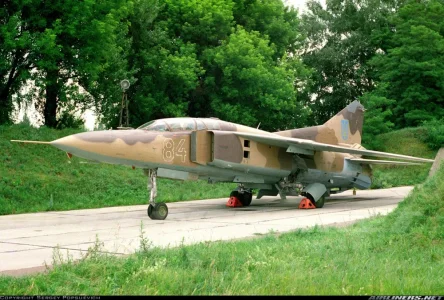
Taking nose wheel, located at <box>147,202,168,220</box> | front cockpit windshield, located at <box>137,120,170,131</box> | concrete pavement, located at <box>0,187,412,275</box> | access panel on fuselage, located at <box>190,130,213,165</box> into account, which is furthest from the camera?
access panel on fuselage, located at <box>190,130,213,165</box>

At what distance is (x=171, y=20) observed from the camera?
35344 millimetres

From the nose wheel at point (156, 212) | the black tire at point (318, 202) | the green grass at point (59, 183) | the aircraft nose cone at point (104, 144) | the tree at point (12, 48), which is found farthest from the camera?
the tree at point (12, 48)

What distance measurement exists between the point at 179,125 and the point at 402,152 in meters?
24.1

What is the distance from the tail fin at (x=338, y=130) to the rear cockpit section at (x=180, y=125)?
396 cm

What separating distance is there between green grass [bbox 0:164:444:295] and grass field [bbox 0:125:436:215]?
1108 cm

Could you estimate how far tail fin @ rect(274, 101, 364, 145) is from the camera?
19.5m

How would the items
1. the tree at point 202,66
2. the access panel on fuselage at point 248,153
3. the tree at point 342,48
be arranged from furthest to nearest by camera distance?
Result: the tree at point 342,48, the tree at point 202,66, the access panel on fuselage at point 248,153

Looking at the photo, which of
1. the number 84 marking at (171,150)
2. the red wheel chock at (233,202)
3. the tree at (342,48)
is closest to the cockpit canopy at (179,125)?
the number 84 marking at (171,150)

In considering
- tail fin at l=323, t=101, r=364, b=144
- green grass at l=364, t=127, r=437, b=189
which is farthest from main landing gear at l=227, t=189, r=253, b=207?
green grass at l=364, t=127, r=437, b=189

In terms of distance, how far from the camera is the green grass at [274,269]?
5719mm

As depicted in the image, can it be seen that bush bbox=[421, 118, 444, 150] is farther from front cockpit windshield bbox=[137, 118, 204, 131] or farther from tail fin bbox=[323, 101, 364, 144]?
front cockpit windshield bbox=[137, 118, 204, 131]

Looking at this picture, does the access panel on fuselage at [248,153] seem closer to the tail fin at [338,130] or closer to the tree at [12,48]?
the tail fin at [338,130]

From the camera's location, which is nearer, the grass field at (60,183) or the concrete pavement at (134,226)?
the concrete pavement at (134,226)

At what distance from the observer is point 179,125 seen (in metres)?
15.3
